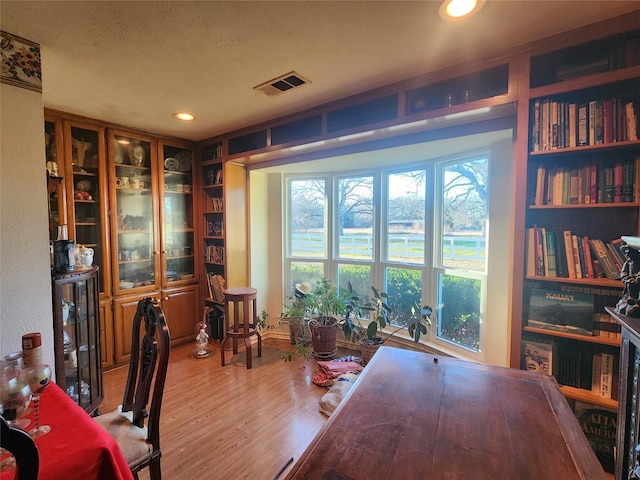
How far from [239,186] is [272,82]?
1.58 m

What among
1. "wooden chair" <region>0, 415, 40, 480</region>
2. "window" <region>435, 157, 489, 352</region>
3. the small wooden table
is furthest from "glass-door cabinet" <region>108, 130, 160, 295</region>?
"window" <region>435, 157, 489, 352</region>

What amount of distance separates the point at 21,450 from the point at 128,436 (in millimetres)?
845

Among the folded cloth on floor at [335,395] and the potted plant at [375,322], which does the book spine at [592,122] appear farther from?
the folded cloth on floor at [335,395]

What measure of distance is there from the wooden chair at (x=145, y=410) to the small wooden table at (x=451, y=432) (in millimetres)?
821

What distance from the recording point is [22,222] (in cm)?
155

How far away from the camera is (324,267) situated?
3.55m

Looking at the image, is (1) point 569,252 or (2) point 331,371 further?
(2) point 331,371

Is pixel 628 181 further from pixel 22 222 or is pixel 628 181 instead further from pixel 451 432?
pixel 22 222

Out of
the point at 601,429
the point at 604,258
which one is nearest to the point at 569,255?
the point at 604,258

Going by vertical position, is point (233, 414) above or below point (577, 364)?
below

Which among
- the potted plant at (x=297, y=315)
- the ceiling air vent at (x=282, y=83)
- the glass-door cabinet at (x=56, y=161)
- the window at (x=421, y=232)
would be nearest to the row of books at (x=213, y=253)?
the window at (x=421, y=232)

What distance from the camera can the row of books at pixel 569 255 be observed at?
1493 mm

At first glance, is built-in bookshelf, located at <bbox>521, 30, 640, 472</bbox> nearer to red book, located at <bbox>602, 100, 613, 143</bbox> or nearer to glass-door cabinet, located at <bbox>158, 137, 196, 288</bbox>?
red book, located at <bbox>602, 100, 613, 143</bbox>

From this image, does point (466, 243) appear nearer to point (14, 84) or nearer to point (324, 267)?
point (324, 267)
